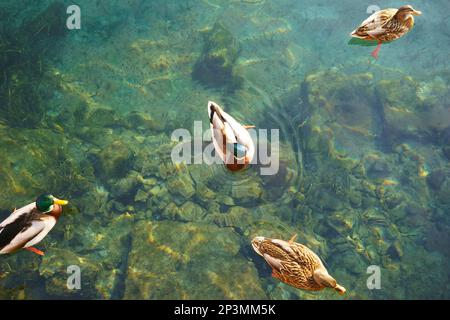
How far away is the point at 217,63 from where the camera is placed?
6719mm

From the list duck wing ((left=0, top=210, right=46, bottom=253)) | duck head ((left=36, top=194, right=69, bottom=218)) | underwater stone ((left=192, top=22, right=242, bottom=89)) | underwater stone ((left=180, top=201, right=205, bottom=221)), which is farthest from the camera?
underwater stone ((left=192, top=22, right=242, bottom=89))

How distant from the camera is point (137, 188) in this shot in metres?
5.39

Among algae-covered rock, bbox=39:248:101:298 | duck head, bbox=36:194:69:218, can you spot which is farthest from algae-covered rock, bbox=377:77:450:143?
duck head, bbox=36:194:69:218

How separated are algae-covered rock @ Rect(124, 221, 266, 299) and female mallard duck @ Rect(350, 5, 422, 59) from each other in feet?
10.9

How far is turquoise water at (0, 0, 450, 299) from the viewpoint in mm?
4703

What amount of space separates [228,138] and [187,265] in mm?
2636

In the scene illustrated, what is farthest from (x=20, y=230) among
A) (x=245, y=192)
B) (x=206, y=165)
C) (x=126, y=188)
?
(x=245, y=192)

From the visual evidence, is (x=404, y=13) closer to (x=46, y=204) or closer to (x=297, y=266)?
(x=297, y=266)

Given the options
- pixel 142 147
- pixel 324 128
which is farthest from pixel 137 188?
pixel 324 128

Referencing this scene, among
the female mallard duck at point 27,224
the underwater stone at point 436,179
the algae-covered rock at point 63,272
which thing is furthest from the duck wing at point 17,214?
the underwater stone at point 436,179

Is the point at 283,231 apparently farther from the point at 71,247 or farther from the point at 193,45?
the point at 193,45

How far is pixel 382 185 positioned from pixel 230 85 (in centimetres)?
353

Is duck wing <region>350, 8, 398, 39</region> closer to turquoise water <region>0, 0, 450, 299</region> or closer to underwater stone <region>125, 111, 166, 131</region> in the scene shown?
turquoise water <region>0, 0, 450, 299</region>

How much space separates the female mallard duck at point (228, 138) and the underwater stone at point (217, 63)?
12.7 feet
